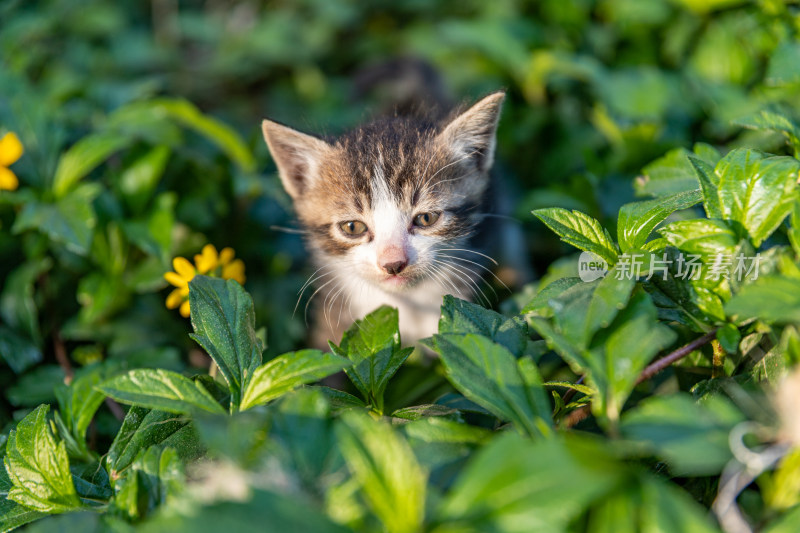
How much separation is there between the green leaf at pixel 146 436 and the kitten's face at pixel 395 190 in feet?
2.23

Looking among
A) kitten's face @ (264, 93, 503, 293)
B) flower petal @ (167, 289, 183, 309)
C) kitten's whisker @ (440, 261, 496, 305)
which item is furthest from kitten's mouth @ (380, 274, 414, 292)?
flower petal @ (167, 289, 183, 309)

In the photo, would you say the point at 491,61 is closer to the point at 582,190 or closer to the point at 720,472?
the point at 582,190

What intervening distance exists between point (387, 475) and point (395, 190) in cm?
103

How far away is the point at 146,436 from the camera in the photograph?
3.59ft

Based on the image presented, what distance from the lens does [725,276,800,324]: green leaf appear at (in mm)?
838

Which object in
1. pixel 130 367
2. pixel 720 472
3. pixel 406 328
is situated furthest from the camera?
→ pixel 406 328

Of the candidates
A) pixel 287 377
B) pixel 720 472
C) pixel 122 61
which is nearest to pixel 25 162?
pixel 122 61

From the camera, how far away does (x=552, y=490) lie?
26.4 inches

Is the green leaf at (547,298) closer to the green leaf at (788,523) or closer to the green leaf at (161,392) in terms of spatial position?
the green leaf at (788,523)

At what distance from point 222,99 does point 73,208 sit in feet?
4.87

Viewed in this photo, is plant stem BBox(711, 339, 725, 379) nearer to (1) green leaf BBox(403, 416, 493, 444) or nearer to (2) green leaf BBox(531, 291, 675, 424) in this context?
(2) green leaf BBox(531, 291, 675, 424)

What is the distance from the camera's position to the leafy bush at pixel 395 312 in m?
0.76

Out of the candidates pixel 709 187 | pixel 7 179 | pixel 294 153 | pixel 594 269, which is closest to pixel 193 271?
pixel 294 153

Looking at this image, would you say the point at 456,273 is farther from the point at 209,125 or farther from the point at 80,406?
the point at 80,406
